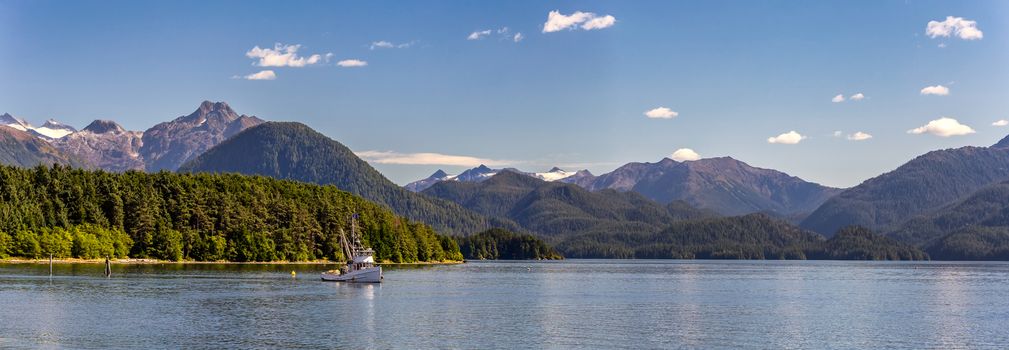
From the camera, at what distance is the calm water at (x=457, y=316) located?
3401 inches

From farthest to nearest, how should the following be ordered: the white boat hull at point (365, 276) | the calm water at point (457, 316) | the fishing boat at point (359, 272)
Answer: the fishing boat at point (359, 272), the white boat hull at point (365, 276), the calm water at point (457, 316)

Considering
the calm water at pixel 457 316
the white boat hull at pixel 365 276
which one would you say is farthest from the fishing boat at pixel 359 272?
the calm water at pixel 457 316

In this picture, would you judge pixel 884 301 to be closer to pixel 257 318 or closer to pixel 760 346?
pixel 760 346

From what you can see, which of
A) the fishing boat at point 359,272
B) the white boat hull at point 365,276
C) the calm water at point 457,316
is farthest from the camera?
the fishing boat at point 359,272

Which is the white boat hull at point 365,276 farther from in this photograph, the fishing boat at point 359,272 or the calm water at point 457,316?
the calm water at point 457,316

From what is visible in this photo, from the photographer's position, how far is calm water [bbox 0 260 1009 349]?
86.4 metres

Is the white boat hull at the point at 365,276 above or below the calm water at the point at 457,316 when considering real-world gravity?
above

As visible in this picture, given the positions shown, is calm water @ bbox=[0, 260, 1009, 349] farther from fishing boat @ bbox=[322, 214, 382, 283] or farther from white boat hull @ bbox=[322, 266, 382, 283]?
fishing boat @ bbox=[322, 214, 382, 283]

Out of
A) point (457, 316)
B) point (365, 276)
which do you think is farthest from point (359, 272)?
point (457, 316)

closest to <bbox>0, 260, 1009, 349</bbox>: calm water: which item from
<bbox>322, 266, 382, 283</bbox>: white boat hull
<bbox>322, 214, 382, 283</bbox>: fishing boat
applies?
<bbox>322, 266, 382, 283</bbox>: white boat hull

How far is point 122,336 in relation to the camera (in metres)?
83.9

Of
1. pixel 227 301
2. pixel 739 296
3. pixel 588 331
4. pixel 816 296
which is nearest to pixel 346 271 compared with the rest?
pixel 227 301

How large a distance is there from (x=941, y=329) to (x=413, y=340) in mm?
55566

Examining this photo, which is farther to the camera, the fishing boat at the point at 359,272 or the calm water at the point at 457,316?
the fishing boat at the point at 359,272
